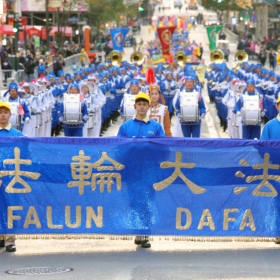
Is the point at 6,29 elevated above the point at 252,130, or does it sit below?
above

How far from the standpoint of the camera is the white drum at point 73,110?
45.1 feet

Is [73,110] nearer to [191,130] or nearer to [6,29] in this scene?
[191,130]

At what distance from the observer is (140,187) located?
24.4ft

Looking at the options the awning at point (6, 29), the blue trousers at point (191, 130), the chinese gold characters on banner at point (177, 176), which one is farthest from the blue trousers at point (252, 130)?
the awning at point (6, 29)

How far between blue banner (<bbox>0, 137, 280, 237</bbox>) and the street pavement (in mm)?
263

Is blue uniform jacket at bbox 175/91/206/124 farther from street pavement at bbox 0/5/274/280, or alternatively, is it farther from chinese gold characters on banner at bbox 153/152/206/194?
chinese gold characters on banner at bbox 153/152/206/194

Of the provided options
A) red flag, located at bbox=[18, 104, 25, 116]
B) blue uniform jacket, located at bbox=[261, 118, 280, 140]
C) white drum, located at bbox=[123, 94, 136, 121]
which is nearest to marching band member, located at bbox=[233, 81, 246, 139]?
white drum, located at bbox=[123, 94, 136, 121]

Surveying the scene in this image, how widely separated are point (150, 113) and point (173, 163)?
390 centimetres

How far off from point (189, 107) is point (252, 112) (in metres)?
1.40

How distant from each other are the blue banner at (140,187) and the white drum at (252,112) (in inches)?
251

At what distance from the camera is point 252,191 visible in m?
7.37

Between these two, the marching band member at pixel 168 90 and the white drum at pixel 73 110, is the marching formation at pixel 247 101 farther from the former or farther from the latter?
the white drum at pixel 73 110

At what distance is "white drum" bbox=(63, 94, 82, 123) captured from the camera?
45.1 ft

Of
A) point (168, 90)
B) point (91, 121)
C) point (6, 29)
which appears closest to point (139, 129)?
point (91, 121)
